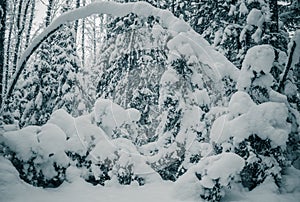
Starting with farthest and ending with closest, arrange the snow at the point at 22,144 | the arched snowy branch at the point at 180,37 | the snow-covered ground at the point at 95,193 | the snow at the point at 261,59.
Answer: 1. the arched snowy branch at the point at 180,37
2. the snow at the point at 261,59
3. the snow at the point at 22,144
4. the snow-covered ground at the point at 95,193

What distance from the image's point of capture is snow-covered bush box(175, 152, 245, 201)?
15.9ft

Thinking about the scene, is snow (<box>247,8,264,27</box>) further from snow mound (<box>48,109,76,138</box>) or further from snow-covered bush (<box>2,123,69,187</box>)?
snow-covered bush (<box>2,123,69,187</box>)

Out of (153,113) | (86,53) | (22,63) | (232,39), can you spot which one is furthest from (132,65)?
(86,53)

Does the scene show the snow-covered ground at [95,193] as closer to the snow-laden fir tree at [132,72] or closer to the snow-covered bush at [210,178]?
the snow-covered bush at [210,178]

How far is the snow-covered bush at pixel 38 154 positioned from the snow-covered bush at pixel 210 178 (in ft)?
7.57

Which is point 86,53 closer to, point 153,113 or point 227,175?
point 153,113

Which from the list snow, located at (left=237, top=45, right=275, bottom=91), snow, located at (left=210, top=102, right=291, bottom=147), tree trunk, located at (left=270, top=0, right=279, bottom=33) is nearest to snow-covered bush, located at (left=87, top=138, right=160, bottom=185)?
snow, located at (left=210, top=102, right=291, bottom=147)

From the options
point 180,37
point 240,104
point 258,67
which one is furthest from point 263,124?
point 180,37

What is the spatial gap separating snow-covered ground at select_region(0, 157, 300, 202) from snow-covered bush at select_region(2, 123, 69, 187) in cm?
22

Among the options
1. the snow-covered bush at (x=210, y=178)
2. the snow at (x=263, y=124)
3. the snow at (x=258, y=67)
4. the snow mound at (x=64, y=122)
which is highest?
the snow at (x=258, y=67)

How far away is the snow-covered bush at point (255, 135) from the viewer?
5.35m

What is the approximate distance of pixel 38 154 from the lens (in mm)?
5262

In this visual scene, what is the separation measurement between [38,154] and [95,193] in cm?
128

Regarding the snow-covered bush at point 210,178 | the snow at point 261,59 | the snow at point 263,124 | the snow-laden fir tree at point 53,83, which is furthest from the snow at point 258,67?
the snow-laden fir tree at point 53,83
